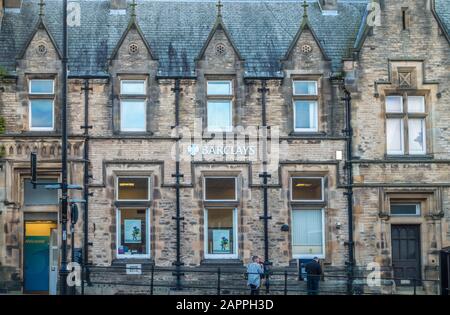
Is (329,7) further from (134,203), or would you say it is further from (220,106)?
(134,203)

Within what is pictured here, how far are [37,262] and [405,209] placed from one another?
12.4m

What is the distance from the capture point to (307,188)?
82.1ft

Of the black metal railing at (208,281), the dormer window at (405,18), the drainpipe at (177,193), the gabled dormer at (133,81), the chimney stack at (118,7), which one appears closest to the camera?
the black metal railing at (208,281)

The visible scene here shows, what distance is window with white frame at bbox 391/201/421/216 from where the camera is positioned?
82.1 ft

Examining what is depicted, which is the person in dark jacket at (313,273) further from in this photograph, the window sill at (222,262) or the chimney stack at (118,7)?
the chimney stack at (118,7)

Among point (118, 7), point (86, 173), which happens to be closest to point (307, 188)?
point (86, 173)

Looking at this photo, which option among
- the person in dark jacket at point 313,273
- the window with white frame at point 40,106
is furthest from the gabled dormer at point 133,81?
the person in dark jacket at point 313,273

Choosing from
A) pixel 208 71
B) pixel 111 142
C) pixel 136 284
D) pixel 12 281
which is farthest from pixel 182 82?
pixel 12 281

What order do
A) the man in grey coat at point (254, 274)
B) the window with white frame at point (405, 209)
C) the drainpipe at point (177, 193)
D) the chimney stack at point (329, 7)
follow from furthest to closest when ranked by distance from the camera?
the chimney stack at point (329, 7), the window with white frame at point (405, 209), the drainpipe at point (177, 193), the man in grey coat at point (254, 274)

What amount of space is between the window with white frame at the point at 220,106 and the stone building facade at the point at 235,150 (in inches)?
1.7

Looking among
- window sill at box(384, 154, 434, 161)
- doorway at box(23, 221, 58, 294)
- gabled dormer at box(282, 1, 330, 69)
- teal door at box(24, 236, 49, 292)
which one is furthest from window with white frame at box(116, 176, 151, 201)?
window sill at box(384, 154, 434, 161)

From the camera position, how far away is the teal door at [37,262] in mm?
24406

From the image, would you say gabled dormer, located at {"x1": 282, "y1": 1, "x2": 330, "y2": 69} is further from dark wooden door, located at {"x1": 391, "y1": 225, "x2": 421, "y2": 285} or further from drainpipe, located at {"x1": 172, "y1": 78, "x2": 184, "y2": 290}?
dark wooden door, located at {"x1": 391, "y1": 225, "x2": 421, "y2": 285}

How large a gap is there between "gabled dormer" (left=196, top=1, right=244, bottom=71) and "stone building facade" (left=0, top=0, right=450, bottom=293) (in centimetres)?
5
